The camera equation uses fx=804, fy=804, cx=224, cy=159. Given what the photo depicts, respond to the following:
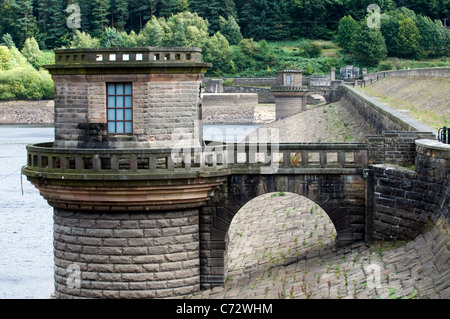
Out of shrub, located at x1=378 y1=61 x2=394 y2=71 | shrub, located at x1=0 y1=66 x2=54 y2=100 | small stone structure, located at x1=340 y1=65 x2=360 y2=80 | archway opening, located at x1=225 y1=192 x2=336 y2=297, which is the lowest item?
archway opening, located at x1=225 y1=192 x2=336 y2=297

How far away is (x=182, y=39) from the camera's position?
13588 centimetres

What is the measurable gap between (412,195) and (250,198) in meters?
4.36

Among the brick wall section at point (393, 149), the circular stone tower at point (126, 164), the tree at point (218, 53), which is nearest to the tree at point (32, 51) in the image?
the tree at point (218, 53)

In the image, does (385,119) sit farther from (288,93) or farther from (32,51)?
(32,51)

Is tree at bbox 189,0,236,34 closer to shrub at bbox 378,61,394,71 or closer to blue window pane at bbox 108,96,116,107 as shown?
shrub at bbox 378,61,394,71

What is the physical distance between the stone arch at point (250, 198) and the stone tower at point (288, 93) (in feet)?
235

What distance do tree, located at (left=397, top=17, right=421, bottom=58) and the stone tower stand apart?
3706 centimetres

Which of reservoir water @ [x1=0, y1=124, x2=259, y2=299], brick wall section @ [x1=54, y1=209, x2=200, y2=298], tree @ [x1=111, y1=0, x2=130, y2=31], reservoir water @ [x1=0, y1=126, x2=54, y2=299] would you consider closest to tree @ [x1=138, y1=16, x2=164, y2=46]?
tree @ [x1=111, y1=0, x2=130, y2=31]

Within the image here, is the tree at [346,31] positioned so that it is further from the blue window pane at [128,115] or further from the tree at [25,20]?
the blue window pane at [128,115]

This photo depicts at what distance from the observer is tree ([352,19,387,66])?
418ft

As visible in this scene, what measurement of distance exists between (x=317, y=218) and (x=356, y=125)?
2189 cm

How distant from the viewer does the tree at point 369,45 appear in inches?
5017

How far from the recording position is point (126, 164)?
20.7 m

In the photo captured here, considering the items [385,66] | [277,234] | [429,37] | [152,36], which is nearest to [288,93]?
[385,66]
